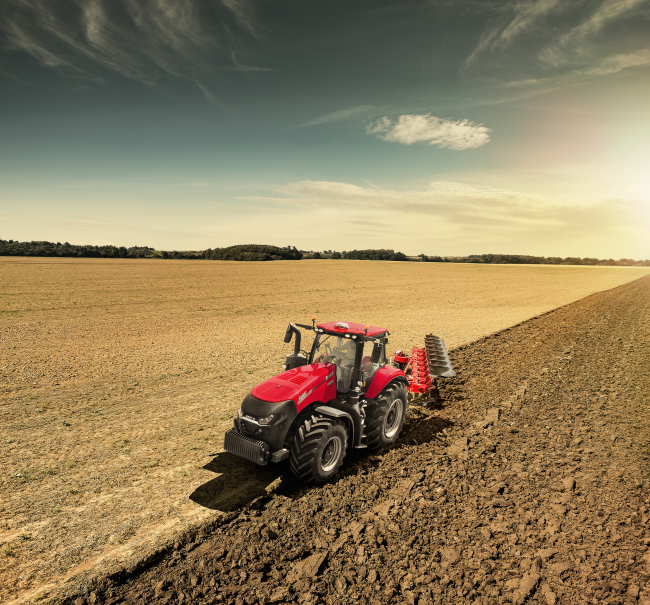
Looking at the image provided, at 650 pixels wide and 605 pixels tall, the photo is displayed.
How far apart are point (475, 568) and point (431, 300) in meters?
30.1

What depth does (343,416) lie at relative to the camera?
6.08m

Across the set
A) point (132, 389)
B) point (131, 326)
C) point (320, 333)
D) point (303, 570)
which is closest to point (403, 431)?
point (320, 333)

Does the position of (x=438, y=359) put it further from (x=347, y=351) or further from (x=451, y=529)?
(x=451, y=529)

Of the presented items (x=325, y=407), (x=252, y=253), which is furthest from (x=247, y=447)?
(x=252, y=253)

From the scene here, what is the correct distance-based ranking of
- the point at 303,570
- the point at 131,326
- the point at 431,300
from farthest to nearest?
the point at 431,300, the point at 131,326, the point at 303,570

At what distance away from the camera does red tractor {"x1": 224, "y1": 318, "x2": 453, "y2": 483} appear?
5.58 metres

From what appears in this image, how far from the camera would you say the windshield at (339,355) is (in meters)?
6.77

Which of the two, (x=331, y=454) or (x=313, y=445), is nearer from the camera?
(x=313, y=445)

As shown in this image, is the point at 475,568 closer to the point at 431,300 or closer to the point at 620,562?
the point at 620,562

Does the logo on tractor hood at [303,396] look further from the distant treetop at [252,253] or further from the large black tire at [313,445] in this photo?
the distant treetop at [252,253]

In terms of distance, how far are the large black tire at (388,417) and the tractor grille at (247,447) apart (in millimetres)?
2272

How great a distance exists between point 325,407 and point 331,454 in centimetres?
80

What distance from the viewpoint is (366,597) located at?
416 centimetres

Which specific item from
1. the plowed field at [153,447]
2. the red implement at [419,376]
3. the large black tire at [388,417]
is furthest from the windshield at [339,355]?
the red implement at [419,376]
